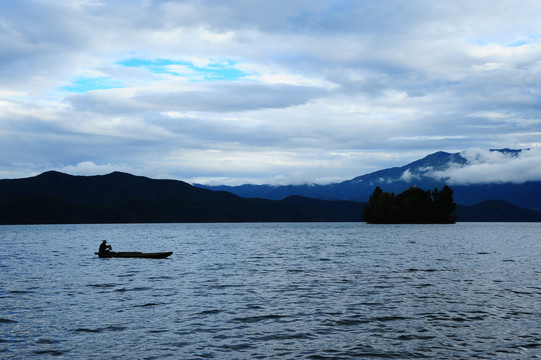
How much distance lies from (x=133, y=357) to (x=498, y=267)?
164 ft

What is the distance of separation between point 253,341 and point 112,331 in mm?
8303

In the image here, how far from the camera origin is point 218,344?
2433cm

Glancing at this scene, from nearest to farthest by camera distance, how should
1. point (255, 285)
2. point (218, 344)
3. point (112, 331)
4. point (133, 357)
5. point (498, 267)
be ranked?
1. point (133, 357)
2. point (218, 344)
3. point (112, 331)
4. point (255, 285)
5. point (498, 267)

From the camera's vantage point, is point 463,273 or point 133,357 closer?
point 133,357

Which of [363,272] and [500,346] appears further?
[363,272]

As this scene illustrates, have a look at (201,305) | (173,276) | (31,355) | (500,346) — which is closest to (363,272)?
(173,276)

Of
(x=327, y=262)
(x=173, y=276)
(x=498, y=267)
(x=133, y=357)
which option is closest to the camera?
(x=133, y=357)

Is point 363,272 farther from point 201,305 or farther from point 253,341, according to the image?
point 253,341

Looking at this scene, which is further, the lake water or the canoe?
the canoe

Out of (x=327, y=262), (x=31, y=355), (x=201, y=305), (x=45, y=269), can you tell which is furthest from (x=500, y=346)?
(x=45, y=269)

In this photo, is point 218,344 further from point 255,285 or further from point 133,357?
point 255,285

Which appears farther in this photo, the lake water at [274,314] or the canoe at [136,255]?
the canoe at [136,255]

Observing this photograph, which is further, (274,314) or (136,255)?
(136,255)

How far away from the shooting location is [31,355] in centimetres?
2275
